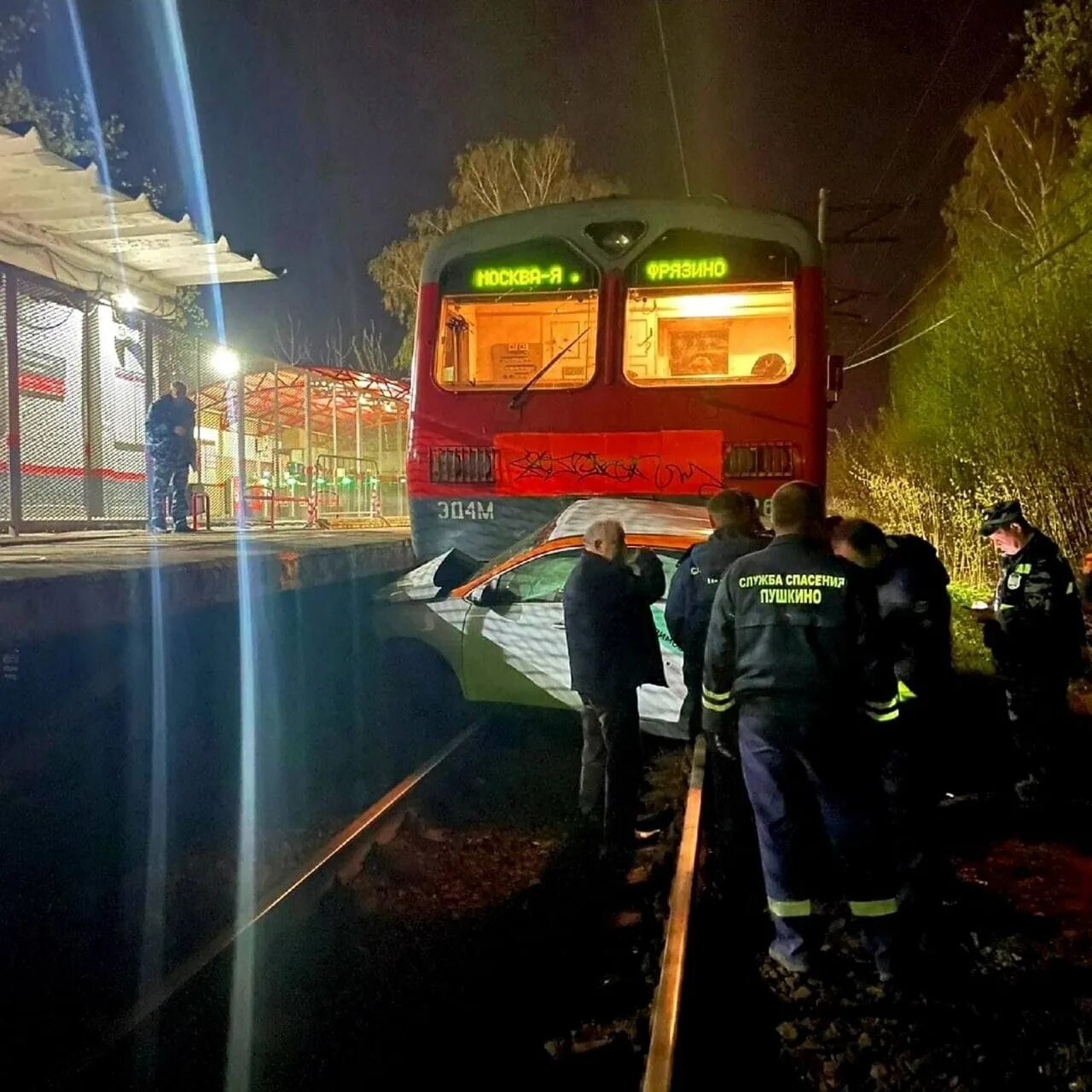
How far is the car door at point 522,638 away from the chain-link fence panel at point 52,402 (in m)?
5.99

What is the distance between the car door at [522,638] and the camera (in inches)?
250

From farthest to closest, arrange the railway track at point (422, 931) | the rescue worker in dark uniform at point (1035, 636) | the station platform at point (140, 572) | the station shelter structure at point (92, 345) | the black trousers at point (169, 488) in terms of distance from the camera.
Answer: the black trousers at point (169, 488)
the station shelter structure at point (92, 345)
the rescue worker in dark uniform at point (1035, 636)
the station platform at point (140, 572)
the railway track at point (422, 931)

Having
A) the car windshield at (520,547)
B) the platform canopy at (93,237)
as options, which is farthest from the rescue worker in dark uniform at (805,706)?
the platform canopy at (93,237)

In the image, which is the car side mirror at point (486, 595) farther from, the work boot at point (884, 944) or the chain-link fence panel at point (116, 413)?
the chain-link fence panel at point (116, 413)

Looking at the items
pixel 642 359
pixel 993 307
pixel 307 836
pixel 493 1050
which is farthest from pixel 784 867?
pixel 993 307

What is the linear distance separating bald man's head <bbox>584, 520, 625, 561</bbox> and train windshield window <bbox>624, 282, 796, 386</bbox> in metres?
2.96

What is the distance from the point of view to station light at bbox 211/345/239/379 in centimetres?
1324

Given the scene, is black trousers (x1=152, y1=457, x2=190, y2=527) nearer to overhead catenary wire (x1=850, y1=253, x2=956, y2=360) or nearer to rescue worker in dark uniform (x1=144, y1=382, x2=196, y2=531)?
rescue worker in dark uniform (x1=144, y1=382, x2=196, y2=531)

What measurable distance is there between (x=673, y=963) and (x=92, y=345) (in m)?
10.7

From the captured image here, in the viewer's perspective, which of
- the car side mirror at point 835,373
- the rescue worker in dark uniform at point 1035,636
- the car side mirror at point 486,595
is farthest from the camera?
the car side mirror at point 835,373

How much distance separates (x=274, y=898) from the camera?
392cm

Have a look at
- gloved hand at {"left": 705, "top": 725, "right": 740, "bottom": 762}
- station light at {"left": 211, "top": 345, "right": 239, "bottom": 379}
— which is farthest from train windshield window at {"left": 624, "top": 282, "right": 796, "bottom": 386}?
station light at {"left": 211, "top": 345, "right": 239, "bottom": 379}

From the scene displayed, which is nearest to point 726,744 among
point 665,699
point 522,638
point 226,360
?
point 665,699

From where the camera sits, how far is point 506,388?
25.3 ft
